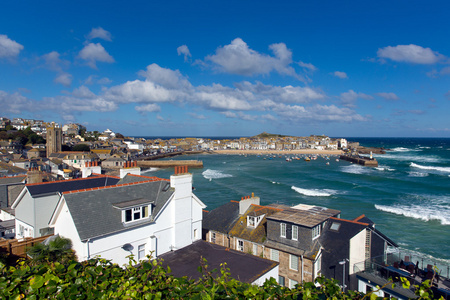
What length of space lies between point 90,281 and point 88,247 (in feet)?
26.3

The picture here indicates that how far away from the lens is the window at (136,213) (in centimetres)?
1277

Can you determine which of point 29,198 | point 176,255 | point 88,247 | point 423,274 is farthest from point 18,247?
point 423,274

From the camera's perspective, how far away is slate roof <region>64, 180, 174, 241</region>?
11.5m

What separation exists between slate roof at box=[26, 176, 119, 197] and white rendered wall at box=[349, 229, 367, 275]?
1503cm

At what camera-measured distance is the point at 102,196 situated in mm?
12953

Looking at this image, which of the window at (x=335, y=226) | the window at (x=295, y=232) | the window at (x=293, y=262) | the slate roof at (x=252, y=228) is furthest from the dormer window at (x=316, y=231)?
the slate roof at (x=252, y=228)

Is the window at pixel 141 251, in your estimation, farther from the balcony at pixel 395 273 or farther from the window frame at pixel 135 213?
the balcony at pixel 395 273

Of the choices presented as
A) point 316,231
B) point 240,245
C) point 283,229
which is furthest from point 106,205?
point 316,231

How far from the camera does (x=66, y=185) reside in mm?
15250

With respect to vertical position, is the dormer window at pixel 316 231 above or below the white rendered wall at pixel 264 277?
above

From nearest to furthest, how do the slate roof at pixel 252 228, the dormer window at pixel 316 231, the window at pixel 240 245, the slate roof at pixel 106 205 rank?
the slate roof at pixel 106 205
the dormer window at pixel 316 231
the slate roof at pixel 252 228
the window at pixel 240 245

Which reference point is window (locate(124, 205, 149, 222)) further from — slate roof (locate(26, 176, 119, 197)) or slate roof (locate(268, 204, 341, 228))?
slate roof (locate(268, 204, 341, 228))

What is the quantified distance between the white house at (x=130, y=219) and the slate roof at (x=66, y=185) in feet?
8.25

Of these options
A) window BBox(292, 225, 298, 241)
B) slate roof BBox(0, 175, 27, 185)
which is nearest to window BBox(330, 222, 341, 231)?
window BBox(292, 225, 298, 241)
